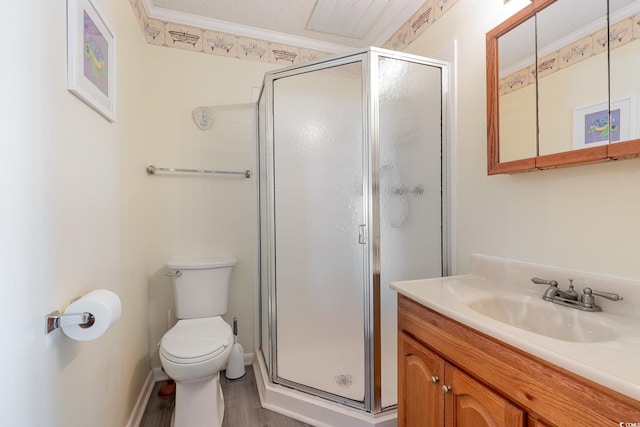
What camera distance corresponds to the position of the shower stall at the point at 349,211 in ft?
4.96

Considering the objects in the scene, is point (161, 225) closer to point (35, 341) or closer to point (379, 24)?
point (35, 341)

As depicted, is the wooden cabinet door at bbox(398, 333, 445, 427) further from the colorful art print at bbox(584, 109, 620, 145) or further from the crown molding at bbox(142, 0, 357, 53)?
the crown molding at bbox(142, 0, 357, 53)

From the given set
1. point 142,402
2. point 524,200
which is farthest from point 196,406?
point 524,200

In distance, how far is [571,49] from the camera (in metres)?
1.03

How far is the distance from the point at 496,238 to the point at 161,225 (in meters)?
2.12

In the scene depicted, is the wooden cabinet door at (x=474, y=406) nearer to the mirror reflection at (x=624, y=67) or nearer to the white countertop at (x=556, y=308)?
the white countertop at (x=556, y=308)

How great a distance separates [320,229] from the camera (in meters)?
1.74

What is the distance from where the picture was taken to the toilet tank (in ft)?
6.35

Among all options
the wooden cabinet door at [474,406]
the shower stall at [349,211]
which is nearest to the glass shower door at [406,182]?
the shower stall at [349,211]

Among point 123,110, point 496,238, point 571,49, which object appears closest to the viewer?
point 571,49

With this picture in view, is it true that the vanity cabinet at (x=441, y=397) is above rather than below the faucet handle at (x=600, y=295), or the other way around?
below

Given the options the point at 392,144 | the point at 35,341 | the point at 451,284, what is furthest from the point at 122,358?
the point at 392,144

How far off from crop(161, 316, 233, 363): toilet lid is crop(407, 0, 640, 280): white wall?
141cm

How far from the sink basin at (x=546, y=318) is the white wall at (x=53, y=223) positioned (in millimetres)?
1348
